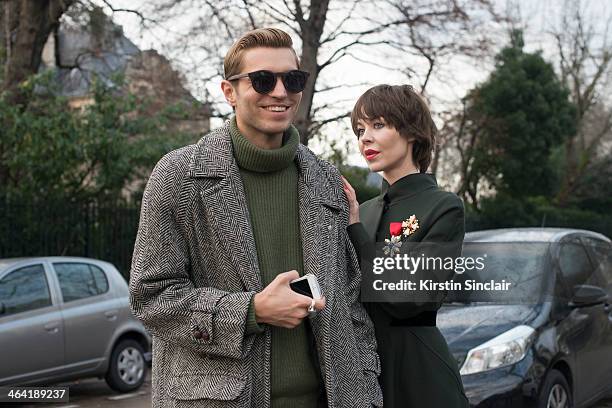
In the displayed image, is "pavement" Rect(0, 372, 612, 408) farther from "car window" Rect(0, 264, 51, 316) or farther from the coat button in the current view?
the coat button

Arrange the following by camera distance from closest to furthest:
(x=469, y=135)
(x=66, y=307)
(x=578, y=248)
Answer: (x=578, y=248) < (x=66, y=307) < (x=469, y=135)

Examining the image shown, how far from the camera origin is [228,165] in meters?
2.56

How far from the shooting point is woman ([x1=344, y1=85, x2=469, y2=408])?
2.95 metres

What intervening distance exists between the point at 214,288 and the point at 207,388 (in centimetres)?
29

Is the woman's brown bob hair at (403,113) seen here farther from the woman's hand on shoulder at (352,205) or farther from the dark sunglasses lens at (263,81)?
A: the dark sunglasses lens at (263,81)

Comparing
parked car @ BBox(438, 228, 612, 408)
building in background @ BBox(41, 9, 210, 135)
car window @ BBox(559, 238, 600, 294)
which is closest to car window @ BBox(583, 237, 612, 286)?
parked car @ BBox(438, 228, 612, 408)

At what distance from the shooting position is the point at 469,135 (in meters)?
25.5

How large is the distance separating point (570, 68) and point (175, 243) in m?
34.7

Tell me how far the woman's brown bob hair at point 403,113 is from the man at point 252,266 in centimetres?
60

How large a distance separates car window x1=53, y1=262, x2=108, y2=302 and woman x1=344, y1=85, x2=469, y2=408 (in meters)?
6.80

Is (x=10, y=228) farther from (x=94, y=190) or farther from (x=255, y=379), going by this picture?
(x=255, y=379)

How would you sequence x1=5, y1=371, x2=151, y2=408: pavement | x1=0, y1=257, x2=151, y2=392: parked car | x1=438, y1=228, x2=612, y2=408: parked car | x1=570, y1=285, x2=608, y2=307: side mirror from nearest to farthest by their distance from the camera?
x1=438, y1=228, x2=612, y2=408: parked car < x1=570, y1=285, x2=608, y2=307: side mirror < x1=0, y1=257, x2=151, y2=392: parked car < x1=5, y1=371, x2=151, y2=408: pavement

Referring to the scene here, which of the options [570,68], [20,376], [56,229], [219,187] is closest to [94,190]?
[56,229]

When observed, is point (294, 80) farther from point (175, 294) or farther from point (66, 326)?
point (66, 326)
